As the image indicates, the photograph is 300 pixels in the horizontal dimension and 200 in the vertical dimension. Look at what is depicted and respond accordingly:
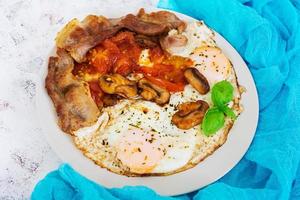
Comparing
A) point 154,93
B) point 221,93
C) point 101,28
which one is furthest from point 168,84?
point 101,28

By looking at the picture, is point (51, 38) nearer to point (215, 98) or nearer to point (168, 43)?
point (168, 43)

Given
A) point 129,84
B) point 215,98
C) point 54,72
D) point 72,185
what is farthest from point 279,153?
point 54,72

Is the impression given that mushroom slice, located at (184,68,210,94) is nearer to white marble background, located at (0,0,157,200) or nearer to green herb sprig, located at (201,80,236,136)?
green herb sprig, located at (201,80,236,136)

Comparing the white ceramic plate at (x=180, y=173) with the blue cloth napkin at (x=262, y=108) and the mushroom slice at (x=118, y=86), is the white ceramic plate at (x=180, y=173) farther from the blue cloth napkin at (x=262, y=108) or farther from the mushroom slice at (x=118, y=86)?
the mushroom slice at (x=118, y=86)

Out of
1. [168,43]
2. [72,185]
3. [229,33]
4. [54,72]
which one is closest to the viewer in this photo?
[72,185]

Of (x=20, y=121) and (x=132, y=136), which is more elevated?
(x=132, y=136)

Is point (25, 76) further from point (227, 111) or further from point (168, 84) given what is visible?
point (227, 111)
